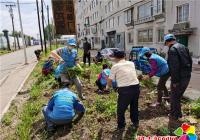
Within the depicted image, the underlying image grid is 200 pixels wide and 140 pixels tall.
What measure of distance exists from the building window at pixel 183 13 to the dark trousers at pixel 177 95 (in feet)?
58.2

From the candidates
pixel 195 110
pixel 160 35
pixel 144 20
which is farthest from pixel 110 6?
pixel 195 110

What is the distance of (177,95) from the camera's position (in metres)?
5.35

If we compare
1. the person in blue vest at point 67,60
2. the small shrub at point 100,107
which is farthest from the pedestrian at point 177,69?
the person in blue vest at point 67,60

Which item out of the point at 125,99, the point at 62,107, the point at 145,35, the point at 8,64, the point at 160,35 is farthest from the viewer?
the point at 145,35

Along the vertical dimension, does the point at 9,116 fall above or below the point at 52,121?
below

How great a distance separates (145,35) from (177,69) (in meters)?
25.9

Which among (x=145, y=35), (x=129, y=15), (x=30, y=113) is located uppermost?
(x=129, y=15)

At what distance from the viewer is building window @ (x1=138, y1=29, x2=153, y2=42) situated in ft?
94.8

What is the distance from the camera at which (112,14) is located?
42.5 m

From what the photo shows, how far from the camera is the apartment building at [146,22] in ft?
67.7

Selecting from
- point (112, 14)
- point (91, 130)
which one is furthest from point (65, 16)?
point (112, 14)

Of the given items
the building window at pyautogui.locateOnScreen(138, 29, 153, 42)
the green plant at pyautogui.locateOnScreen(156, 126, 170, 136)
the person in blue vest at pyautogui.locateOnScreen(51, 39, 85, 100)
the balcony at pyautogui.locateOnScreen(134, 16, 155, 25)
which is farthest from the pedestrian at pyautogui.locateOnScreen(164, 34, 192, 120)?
the building window at pyautogui.locateOnScreen(138, 29, 153, 42)

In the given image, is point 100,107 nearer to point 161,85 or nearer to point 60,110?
point 60,110

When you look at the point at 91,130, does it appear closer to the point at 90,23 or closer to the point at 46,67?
the point at 46,67
